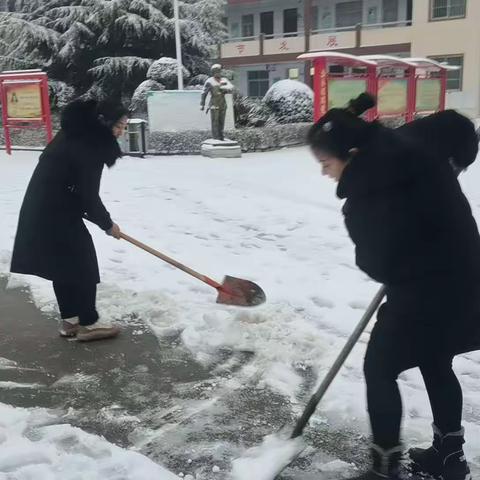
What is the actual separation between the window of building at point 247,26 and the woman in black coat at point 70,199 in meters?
31.9

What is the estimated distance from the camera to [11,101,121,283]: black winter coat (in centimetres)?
358

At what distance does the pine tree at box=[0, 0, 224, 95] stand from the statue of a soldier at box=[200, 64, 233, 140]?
6.22 m

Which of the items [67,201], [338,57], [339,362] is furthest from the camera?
[338,57]

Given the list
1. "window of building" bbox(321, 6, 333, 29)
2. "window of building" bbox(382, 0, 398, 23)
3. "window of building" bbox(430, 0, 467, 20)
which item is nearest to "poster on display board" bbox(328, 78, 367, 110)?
"window of building" bbox(430, 0, 467, 20)

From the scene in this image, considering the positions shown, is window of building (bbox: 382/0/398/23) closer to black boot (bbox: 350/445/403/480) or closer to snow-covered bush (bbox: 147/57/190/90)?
snow-covered bush (bbox: 147/57/190/90)

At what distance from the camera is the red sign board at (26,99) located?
13031mm

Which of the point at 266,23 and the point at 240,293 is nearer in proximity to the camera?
the point at 240,293

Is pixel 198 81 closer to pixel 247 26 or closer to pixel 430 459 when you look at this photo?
pixel 247 26

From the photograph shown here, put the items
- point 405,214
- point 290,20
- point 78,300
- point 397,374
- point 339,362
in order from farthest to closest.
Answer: point 290,20
point 78,300
point 339,362
point 397,374
point 405,214

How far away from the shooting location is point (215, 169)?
1105cm

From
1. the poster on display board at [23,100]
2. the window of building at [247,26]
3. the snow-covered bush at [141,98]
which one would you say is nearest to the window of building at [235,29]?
the window of building at [247,26]

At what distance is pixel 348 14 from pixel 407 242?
31.2m

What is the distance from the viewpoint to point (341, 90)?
42.8ft

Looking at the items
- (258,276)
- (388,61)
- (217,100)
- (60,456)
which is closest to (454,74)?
(388,61)
